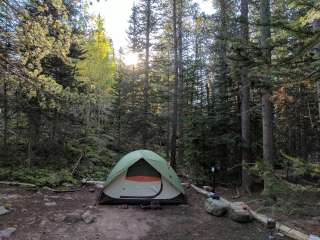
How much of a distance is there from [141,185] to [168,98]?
9.35 m

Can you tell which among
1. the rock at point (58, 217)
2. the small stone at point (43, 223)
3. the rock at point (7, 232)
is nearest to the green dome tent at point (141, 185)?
the rock at point (58, 217)

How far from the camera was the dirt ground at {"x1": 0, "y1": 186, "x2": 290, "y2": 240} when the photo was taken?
20.1 feet

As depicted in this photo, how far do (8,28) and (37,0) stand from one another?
1616 mm

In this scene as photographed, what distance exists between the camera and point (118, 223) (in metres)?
6.88

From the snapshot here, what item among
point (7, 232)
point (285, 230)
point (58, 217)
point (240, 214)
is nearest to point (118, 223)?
point (58, 217)

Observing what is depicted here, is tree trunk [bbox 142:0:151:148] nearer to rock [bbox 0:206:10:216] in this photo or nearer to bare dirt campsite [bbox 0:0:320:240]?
bare dirt campsite [bbox 0:0:320:240]

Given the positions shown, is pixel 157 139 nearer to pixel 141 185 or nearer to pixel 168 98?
pixel 168 98

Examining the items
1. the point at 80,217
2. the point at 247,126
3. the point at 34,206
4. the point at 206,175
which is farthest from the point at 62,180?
the point at 247,126

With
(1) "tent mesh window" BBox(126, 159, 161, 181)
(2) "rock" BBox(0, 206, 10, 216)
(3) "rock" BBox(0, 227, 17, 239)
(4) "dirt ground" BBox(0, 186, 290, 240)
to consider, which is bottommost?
(4) "dirt ground" BBox(0, 186, 290, 240)

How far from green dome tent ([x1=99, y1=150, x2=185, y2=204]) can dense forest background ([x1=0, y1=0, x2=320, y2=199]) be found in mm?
2197

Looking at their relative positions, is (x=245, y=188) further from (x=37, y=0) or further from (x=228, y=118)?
(x=37, y=0)

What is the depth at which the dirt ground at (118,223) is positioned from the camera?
613cm

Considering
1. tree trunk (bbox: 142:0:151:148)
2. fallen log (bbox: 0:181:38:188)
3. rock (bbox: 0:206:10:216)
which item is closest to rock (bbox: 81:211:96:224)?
rock (bbox: 0:206:10:216)

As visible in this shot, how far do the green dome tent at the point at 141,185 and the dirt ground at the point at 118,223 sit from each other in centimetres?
36
